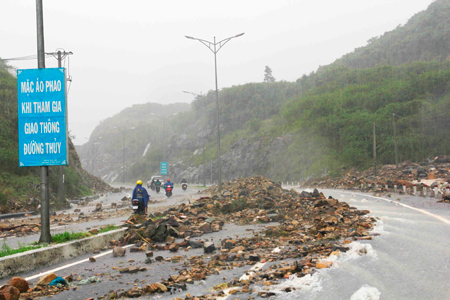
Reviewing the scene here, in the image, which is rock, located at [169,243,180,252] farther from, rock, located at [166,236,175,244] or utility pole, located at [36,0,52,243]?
utility pole, located at [36,0,52,243]

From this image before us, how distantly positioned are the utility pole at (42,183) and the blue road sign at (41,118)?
282 millimetres

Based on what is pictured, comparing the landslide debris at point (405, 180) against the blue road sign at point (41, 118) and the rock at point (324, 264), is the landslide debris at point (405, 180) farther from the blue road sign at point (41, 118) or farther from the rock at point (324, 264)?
the blue road sign at point (41, 118)

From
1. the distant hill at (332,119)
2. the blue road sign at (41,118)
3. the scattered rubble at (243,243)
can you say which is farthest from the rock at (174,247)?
the distant hill at (332,119)

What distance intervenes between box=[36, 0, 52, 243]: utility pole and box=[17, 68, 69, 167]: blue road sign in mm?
282

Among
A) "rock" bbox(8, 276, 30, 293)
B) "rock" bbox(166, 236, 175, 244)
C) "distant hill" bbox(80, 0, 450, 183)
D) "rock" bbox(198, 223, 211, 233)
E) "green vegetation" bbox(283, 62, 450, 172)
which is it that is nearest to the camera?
"rock" bbox(8, 276, 30, 293)

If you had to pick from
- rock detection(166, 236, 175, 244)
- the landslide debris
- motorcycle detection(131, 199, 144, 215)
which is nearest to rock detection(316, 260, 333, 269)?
rock detection(166, 236, 175, 244)

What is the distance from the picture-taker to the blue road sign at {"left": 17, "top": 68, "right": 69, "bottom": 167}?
9.66m

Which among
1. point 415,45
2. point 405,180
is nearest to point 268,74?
point 415,45

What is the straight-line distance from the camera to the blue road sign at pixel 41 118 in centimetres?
966

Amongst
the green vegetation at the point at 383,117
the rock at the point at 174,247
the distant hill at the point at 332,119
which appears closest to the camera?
the rock at the point at 174,247

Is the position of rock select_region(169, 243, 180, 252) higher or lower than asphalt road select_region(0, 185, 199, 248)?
higher

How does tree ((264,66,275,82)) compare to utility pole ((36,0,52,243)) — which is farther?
tree ((264,66,275,82))

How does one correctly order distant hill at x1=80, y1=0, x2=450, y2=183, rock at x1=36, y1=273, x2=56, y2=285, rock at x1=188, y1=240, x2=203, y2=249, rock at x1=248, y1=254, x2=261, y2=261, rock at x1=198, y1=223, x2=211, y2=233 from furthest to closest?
1. distant hill at x1=80, y1=0, x2=450, y2=183
2. rock at x1=198, y1=223, x2=211, y2=233
3. rock at x1=188, y1=240, x2=203, y2=249
4. rock at x1=248, y1=254, x2=261, y2=261
5. rock at x1=36, y1=273, x2=56, y2=285

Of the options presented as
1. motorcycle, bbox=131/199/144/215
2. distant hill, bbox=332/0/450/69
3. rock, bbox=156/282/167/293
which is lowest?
rock, bbox=156/282/167/293
